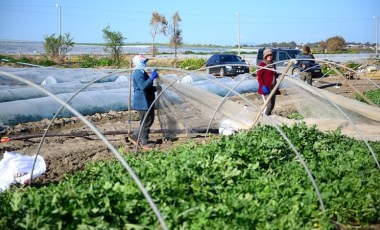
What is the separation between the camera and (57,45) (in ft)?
91.4

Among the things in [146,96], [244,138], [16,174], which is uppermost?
[146,96]

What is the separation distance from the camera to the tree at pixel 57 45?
27.4 m

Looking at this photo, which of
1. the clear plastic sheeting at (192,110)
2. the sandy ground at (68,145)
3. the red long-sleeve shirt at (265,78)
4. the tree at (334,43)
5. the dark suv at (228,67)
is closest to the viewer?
the sandy ground at (68,145)

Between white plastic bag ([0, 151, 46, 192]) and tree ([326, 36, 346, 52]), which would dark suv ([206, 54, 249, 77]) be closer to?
white plastic bag ([0, 151, 46, 192])

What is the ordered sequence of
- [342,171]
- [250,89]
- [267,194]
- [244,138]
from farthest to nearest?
1. [250,89]
2. [244,138]
3. [342,171]
4. [267,194]

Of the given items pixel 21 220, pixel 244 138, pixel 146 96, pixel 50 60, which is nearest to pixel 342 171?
pixel 244 138

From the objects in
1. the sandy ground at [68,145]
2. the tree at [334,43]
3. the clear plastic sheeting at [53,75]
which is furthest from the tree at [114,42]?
the tree at [334,43]

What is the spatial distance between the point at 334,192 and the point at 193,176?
1.26 metres

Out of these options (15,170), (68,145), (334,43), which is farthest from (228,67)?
(334,43)

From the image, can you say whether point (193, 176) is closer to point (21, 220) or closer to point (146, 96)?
point (21, 220)

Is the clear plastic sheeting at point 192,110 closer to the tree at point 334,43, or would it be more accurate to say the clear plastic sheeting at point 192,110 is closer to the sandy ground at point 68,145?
the sandy ground at point 68,145

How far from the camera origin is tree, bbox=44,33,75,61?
2739 centimetres

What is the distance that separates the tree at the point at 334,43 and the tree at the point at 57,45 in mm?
39279

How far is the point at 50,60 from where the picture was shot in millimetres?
27938
